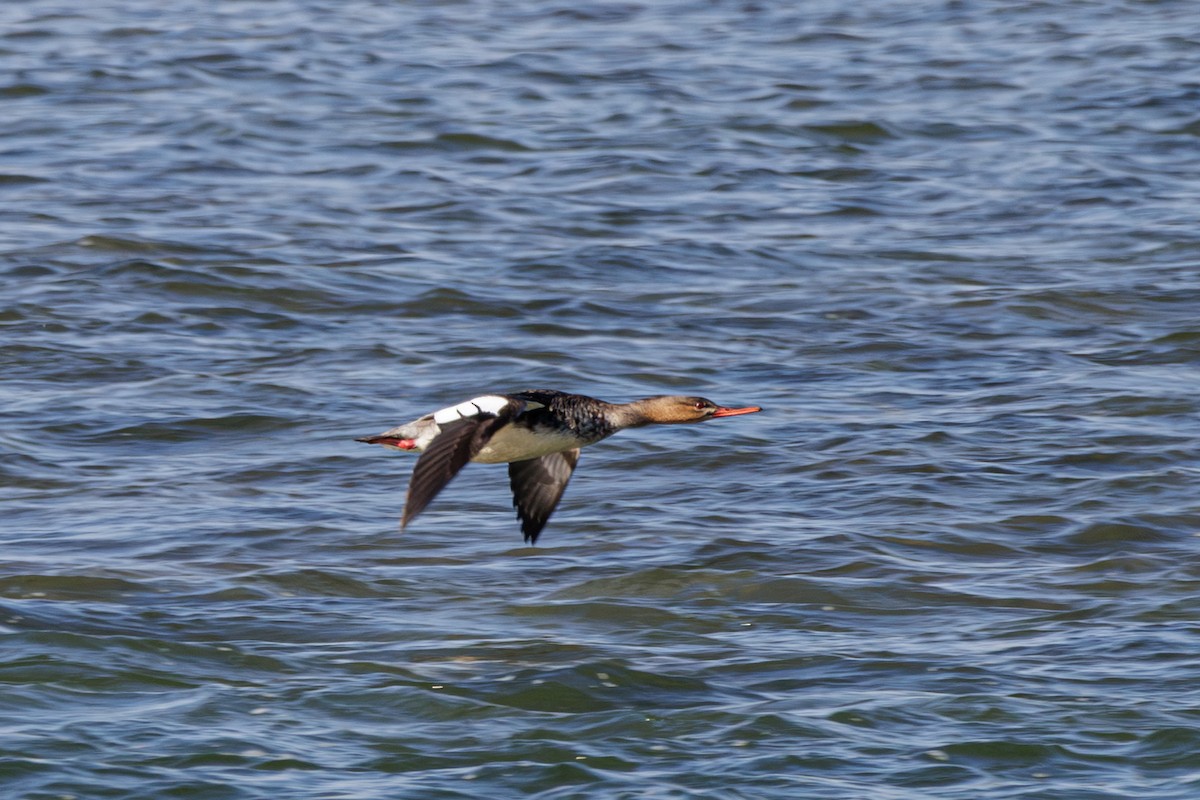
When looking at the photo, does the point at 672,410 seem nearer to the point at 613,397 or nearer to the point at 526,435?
the point at 526,435

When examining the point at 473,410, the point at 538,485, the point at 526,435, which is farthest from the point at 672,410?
the point at 473,410

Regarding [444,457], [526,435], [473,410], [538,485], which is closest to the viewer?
[444,457]

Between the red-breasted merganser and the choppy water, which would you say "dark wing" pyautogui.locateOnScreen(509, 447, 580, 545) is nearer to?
the red-breasted merganser

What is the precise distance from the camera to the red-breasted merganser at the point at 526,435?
695 cm

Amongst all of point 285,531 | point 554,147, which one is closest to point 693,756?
point 285,531

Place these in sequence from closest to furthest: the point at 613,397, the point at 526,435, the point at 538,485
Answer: the point at 526,435 → the point at 538,485 → the point at 613,397

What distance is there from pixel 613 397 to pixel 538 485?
3004mm

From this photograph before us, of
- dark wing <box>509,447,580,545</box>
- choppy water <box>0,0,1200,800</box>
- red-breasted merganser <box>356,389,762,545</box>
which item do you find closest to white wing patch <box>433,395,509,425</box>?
red-breasted merganser <box>356,389,762,545</box>

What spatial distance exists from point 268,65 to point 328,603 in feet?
41.5

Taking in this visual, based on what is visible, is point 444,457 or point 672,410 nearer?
point 444,457

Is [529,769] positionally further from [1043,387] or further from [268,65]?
[268,65]

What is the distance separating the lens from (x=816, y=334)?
502 inches

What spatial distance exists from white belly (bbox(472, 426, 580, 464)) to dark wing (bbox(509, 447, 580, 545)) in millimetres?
395

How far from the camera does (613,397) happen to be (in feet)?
37.2
